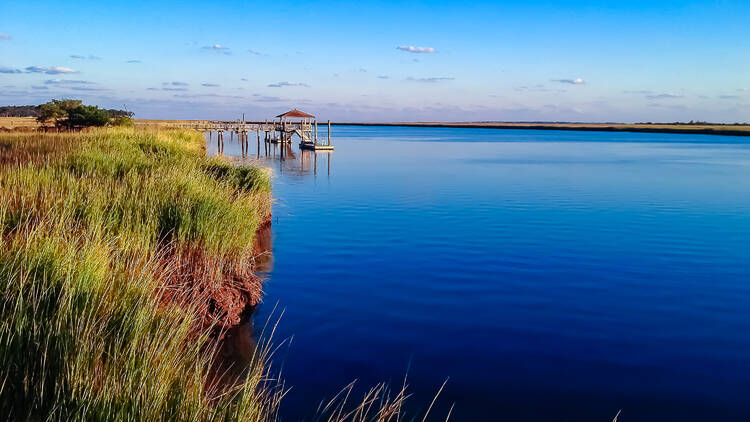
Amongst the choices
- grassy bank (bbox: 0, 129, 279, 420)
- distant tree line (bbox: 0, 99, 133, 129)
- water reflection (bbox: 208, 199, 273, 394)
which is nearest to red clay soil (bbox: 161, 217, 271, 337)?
grassy bank (bbox: 0, 129, 279, 420)

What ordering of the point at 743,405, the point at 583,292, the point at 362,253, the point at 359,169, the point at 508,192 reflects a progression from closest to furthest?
the point at 743,405, the point at 583,292, the point at 362,253, the point at 508,192, the point at 359,169

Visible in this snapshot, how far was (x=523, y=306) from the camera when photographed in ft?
37.1

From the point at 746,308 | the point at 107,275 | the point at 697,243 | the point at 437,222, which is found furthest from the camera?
the point at 437,222

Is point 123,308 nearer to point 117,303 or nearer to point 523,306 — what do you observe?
point 117,303

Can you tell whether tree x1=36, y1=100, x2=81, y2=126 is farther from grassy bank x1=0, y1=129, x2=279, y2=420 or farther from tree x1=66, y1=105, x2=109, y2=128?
grassy bank x1=0, y1=129, x2=279, y2=420

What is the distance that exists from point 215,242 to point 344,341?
289 centimetres

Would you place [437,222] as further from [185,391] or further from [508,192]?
[185,391]

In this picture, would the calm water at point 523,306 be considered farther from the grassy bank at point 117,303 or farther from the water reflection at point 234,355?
the grassy bank at point 117,303

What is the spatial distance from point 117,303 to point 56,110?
43.2 metres

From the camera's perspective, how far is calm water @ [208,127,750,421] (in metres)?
7.87

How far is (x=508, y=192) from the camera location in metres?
29.7

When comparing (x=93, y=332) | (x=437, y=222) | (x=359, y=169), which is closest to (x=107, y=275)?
(x=93, y=332)

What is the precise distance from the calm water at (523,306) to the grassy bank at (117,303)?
5.72ft

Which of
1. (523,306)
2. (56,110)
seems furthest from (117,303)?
(56,110)
